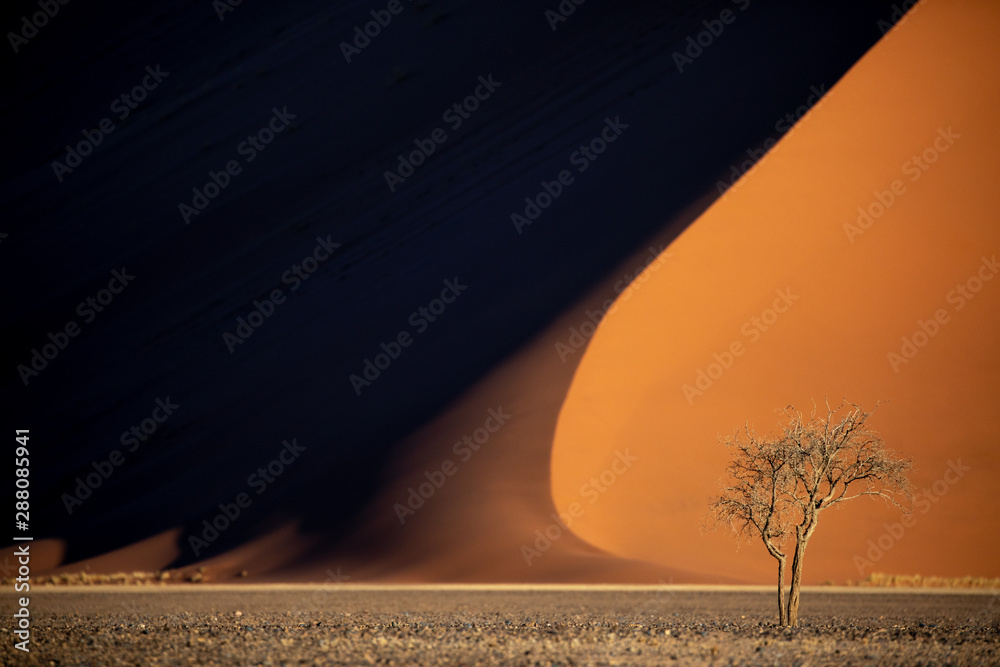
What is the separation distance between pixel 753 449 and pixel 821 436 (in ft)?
2.41

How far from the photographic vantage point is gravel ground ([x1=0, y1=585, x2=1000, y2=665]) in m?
7.66

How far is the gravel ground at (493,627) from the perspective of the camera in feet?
25.1

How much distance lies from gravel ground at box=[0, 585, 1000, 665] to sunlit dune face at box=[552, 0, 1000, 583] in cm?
240

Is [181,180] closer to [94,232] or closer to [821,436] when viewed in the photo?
[94,232]

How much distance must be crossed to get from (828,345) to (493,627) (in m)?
11.2

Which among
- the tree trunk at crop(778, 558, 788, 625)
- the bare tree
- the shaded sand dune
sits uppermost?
the shaded sand dune

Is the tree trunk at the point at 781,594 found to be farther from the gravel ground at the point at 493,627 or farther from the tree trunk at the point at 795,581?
the gravel ground at the point at 493,627

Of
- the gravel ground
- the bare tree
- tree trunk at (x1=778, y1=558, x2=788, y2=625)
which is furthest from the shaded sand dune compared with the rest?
the bare tree

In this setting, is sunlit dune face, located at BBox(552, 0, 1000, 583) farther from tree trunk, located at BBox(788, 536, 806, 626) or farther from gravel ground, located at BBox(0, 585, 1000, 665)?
tree trunk, located at BBox(788, 536, 806, 626)

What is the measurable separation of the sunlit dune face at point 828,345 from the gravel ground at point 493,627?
7.89 ft

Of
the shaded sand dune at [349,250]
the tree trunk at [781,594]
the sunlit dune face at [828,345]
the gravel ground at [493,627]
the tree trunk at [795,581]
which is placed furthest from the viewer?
the shaded sand dune at [349,250]

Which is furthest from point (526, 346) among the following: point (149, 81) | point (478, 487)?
point (149, 81)

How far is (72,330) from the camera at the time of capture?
25.1 meters

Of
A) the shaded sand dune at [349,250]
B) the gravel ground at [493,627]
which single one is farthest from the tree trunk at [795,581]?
the shaded sand dune at [349,250]
